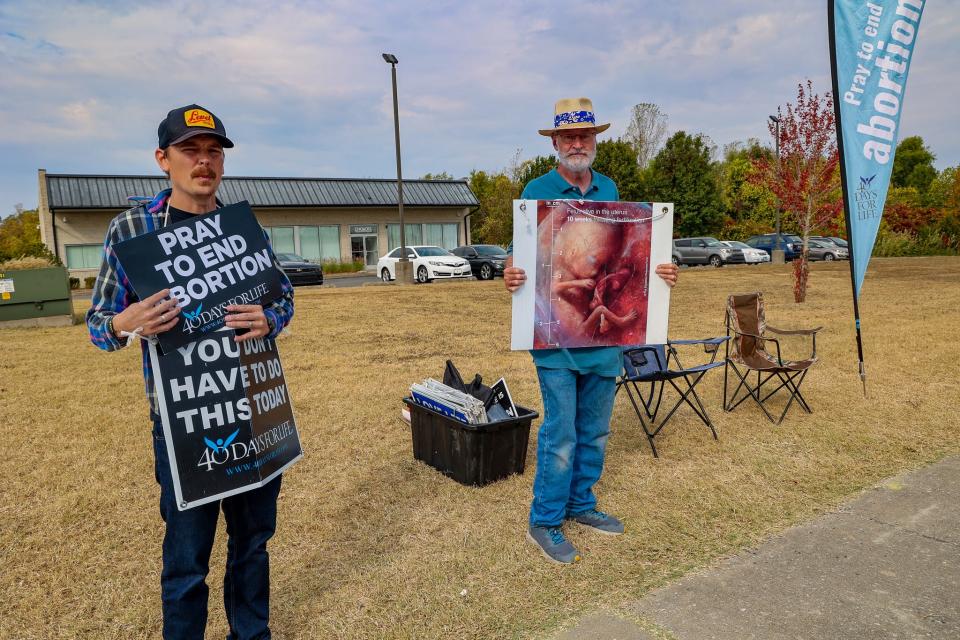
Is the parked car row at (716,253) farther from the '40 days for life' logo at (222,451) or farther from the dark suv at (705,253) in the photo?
the '40 days for life' logo at (222,451)

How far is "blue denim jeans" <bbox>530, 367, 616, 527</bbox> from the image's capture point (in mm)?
3236

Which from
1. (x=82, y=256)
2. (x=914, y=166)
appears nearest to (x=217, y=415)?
(x=82, y=256)

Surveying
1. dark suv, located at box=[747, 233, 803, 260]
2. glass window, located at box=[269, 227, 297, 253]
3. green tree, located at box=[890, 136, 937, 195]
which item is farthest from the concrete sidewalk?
green tree, located at box=[890, 136, 937, 195]

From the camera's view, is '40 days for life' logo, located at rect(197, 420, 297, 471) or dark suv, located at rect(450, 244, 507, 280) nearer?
'40 days for life' logo, located at rect(197, 420, 297, 471)

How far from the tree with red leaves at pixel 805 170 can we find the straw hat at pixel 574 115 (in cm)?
1261

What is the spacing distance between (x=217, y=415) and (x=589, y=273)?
1.96 m

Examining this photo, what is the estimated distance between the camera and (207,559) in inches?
87.6

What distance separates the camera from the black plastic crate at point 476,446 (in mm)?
4059

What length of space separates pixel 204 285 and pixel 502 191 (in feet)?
152

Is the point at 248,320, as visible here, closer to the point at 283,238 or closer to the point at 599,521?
the point at 599,521

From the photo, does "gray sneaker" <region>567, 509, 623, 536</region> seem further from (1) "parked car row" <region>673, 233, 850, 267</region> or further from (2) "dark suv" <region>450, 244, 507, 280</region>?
(1) "parked car row" <region>673, 233, 850, 267</region>

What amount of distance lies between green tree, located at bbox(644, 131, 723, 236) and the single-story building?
512 inches

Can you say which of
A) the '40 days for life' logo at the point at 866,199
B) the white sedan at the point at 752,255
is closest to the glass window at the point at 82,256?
the white sedan at the point at 752,255

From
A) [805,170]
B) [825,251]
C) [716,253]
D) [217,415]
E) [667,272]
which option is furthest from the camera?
[825,251]
